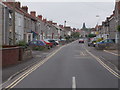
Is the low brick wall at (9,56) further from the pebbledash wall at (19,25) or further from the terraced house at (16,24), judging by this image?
the pebbledash wall at (19,25)

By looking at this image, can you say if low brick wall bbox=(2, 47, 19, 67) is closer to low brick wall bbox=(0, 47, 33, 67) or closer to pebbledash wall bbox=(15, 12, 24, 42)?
low brick wall bbox=(0, 47, 33, 67)

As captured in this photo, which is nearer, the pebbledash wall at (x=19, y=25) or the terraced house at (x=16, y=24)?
the terraced house at (x=16, y=24)

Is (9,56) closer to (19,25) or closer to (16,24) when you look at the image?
(16,24)

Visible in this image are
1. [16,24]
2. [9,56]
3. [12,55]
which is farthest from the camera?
[16,24]

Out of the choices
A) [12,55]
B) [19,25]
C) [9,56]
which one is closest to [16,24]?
[19,25]

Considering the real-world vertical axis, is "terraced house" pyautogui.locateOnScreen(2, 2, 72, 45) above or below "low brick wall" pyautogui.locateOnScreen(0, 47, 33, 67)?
above

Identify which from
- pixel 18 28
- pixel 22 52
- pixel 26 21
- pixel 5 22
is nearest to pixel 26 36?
pixel 26 21

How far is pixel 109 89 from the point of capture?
29.8 ft

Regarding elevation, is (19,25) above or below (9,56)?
above

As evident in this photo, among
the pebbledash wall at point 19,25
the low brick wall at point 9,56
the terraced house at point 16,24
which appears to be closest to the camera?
the low brick wall at point 9,56

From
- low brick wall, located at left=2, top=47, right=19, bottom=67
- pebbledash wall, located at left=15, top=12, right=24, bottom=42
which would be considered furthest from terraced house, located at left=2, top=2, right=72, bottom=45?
low brick wall, located at left=2, top=47, right=19, bottom=67

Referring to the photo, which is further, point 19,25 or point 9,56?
point 19,25

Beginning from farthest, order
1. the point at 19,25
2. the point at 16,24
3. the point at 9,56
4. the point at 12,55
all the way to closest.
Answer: the point at 19,25 < the point at 16,24 < the point at 12,55 < the point at 9,56

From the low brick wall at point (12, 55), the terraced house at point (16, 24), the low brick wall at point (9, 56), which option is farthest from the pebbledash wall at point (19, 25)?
the low brick wall at point (9, 56)
